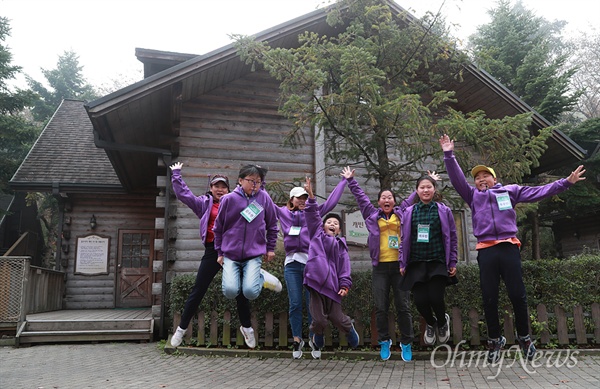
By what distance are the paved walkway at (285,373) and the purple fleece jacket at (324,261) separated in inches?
39.2

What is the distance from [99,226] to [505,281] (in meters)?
11.5

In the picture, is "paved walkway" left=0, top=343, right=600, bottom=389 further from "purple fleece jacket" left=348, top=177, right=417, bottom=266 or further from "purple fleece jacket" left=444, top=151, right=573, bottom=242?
"purple fleece jacket" left=444, top=151, right=573, bottom=242

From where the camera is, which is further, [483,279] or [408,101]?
[408,101]

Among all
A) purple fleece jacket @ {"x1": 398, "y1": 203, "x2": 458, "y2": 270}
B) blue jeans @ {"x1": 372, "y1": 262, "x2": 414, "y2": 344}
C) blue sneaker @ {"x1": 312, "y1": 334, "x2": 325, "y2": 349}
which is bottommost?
blue sneaker @ {"x1": 312, "y1": 334, "x2": 325, "y2": 349}

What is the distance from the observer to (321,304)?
17.0ft

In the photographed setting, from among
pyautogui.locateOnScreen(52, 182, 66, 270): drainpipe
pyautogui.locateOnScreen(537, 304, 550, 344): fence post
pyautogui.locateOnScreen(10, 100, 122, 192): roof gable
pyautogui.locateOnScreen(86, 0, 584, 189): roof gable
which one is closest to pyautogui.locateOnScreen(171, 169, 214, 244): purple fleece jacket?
pyautogui.locateOnScreen(86, 0, 584, 189): roof gable

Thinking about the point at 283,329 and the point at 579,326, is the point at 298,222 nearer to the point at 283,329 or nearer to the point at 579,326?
the point at 283,329

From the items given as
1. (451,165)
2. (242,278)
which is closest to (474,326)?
(451,165)

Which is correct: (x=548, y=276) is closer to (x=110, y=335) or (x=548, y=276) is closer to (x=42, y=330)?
(x=110, y=335)

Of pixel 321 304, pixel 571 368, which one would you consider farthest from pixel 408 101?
pixel 571 368

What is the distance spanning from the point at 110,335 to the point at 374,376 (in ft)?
19.0

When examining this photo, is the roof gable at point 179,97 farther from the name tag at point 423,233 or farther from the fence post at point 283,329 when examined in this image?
the name tag at point 423,233

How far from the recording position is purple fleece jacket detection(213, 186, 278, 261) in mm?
5000

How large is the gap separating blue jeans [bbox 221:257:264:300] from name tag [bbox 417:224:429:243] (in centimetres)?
192
